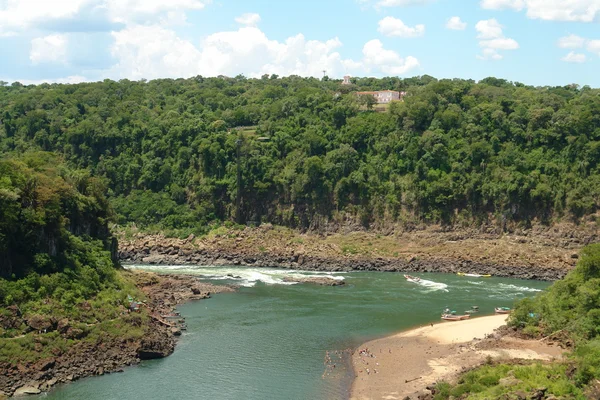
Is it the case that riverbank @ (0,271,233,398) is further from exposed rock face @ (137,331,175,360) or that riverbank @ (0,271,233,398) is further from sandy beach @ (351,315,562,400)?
sandy beach @ (351,315,562,400)

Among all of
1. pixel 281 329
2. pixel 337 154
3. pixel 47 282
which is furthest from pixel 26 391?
pixel 337 154

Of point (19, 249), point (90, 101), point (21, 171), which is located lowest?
point (19, 249)

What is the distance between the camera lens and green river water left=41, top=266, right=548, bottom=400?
46.3 metres

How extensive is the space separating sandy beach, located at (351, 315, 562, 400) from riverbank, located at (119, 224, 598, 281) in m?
25.6

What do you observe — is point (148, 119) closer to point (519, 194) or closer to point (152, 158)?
point (152, 158)

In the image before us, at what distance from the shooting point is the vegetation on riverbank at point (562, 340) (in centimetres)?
3972

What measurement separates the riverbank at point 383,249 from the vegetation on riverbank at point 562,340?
26267 millimetres

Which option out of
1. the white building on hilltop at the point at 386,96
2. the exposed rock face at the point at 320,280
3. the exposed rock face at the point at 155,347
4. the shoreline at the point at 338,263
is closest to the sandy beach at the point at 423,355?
the exposed rock face at the point at 155,347

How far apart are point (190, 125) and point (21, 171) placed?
5540cm

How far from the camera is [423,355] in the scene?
5325 cm

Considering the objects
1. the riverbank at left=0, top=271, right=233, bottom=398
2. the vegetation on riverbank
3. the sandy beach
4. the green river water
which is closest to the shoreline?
the green river water

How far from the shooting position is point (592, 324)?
163ft

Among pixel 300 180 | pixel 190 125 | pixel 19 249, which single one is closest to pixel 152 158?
pixel 190 125

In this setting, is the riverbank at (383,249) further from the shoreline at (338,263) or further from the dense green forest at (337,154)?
the dense green forest at (337,154)
